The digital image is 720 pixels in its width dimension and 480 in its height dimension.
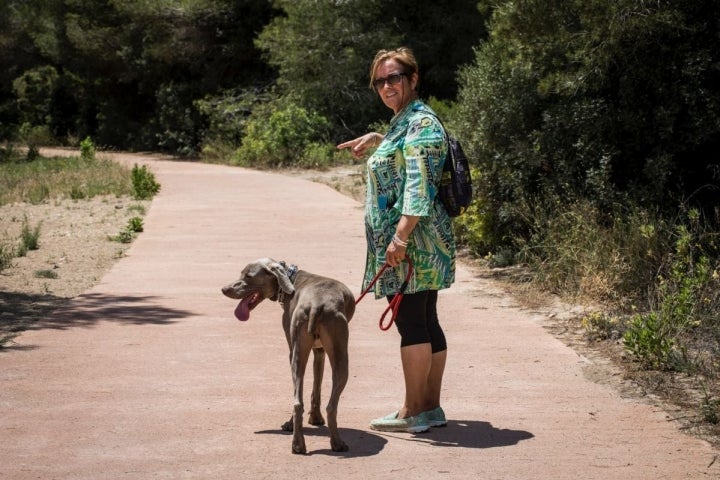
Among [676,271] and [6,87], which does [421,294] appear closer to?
[676,271]

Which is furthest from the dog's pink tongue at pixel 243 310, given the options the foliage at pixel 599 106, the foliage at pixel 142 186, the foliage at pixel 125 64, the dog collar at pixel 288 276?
the foliage at pixel 125 64

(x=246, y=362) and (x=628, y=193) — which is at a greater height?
(x=628, y=193)

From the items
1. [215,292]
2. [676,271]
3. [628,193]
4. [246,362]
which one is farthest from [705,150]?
[246,362]

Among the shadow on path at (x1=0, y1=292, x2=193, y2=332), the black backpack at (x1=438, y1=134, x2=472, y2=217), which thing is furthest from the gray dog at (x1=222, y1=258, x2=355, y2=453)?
the shadow on path at (x1=0, y1=292, x2=193, y2=332)

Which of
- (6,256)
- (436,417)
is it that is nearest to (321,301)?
(436,417)

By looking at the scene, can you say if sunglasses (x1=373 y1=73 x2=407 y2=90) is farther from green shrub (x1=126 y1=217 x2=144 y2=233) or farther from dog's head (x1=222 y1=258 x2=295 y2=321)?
green shrub (x1=126 y1=217 x2=144 y2=233)

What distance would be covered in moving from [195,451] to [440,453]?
4.10 ft

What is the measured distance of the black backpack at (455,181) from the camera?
5.82 m

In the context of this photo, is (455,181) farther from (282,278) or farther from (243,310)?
(243,310)

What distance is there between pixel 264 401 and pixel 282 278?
3.60 feet

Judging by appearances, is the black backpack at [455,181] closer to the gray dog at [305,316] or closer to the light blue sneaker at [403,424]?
the gray dog at [305,316]

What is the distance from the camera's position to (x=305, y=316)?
560 cm

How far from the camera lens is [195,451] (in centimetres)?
559

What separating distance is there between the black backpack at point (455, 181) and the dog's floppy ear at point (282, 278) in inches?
36.9
